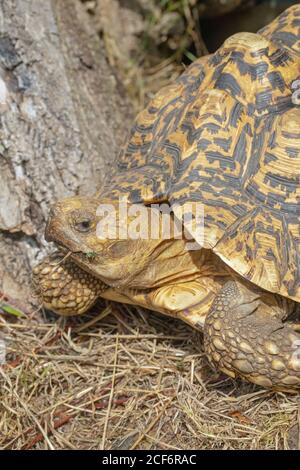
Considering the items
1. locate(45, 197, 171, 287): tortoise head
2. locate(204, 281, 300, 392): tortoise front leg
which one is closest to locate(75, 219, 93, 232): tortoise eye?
locate(45, 197, 171, 287): tortoise head

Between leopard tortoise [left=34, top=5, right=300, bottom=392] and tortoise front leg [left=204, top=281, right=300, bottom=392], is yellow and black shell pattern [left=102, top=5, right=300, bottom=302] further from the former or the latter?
tortoise front leg [left=204, top=281, right=300, bottom=392]

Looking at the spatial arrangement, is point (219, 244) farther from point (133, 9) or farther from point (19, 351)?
point (133, 9)

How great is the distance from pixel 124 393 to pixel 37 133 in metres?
1.33

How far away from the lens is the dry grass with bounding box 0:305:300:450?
257 centimetres

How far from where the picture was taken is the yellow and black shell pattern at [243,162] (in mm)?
2445

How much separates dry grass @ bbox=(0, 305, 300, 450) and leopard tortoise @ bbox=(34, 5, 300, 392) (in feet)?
0.67

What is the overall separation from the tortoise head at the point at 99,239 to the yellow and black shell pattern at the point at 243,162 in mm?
163

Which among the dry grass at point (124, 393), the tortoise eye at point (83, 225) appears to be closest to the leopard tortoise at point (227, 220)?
the tortoise eye at point (83, 225)

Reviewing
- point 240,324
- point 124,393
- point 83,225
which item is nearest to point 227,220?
point 240,324

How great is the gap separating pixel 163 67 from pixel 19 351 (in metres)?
2.69

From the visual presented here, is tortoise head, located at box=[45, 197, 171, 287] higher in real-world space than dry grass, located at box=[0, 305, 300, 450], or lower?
higher

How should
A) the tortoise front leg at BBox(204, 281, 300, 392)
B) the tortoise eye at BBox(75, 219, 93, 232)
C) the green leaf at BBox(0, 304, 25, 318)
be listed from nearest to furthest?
the tortoise front leg at BBox(204, 281, 300, 392) → the tortoise eye at BBox(75, 219, 93, 232) → the green leaf at BBox(0, 304, 25, 318)

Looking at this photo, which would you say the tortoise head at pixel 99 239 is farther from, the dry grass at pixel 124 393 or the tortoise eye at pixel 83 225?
the dry grass at pixel 124 393

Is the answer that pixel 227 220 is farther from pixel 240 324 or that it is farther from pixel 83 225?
pixel 83 225
